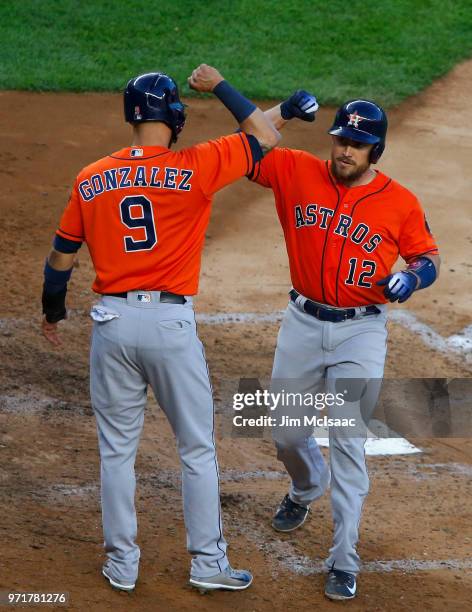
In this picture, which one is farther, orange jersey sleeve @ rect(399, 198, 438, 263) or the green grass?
the green grass

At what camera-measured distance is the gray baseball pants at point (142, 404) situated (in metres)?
4.89

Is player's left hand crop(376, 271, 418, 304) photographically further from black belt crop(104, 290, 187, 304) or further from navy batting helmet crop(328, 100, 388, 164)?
black belt crop(104, 290, 187, 304)

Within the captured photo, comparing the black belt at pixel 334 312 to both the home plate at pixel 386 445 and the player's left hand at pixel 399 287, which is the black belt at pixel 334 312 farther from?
the home plate at pixel 386 445

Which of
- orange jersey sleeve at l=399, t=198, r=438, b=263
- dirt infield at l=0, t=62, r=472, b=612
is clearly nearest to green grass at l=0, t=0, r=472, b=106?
dirt infield at l=0, t=62, r=472, b=612

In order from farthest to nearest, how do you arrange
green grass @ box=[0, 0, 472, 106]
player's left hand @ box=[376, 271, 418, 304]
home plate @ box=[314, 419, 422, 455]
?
green grass @ box=[0, 0, 472, 106] → home plate @ box=[314, 419, 422, 455] → player's left hand @ box=[376, 271, 418, 304]

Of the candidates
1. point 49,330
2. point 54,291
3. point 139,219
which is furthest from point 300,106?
point 49,330

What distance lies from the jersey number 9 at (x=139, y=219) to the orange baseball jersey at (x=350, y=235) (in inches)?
32.8

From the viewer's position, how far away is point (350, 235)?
5406mm

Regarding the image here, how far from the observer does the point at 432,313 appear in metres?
→ 8.86

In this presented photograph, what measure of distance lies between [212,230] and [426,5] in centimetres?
703

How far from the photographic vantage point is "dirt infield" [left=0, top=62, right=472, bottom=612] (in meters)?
5.32

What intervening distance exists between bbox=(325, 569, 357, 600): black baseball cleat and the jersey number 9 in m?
1.77

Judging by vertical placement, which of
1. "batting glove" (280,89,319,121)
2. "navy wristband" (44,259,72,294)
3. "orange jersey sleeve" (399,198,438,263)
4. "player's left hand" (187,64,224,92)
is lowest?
"navy wristband" (44,259,72,294)

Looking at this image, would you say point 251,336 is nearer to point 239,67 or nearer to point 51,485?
point 51,485
